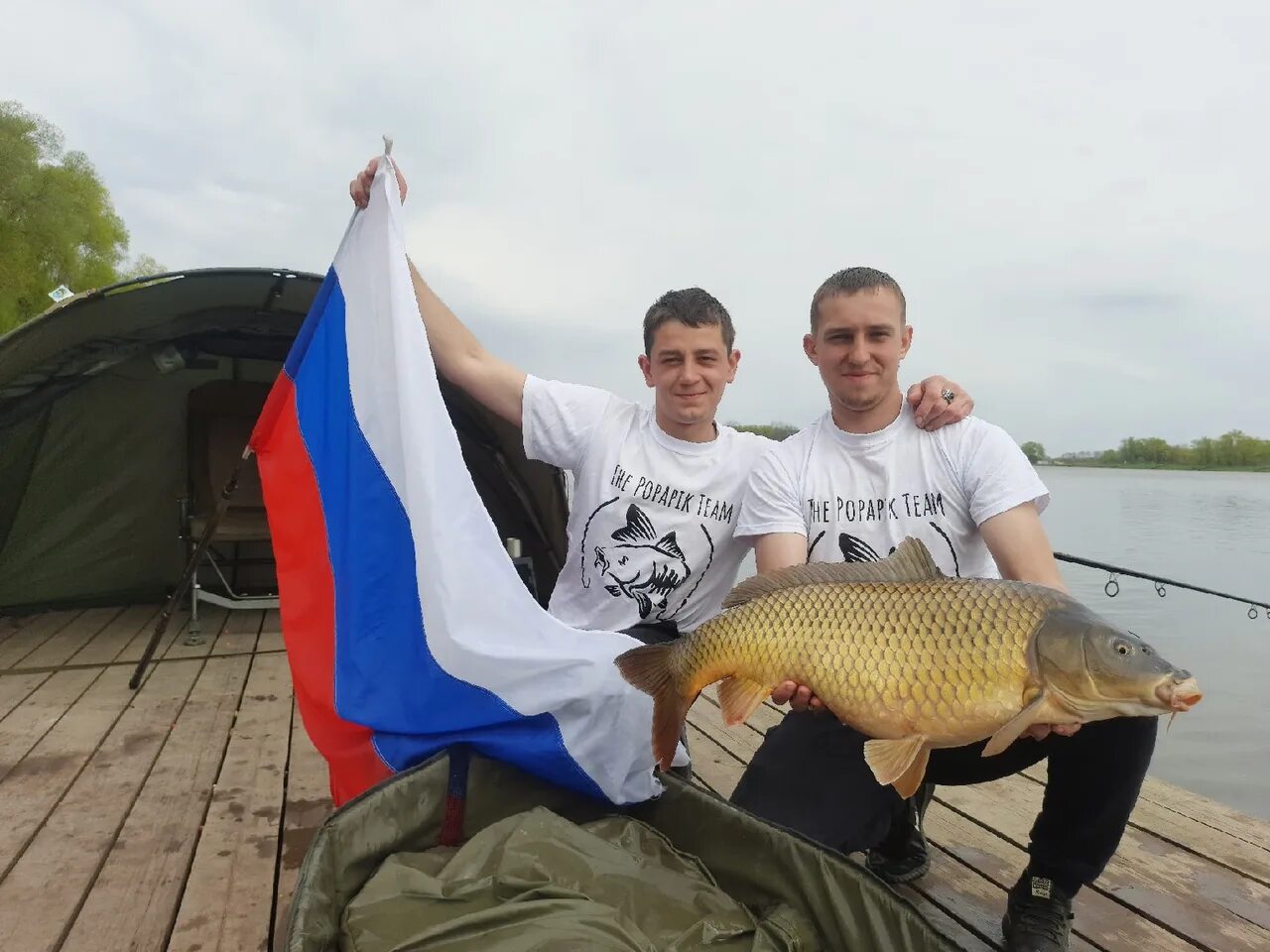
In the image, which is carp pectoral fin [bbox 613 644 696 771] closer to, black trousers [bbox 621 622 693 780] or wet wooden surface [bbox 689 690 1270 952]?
black trousers [bbox 621 622 693 780]

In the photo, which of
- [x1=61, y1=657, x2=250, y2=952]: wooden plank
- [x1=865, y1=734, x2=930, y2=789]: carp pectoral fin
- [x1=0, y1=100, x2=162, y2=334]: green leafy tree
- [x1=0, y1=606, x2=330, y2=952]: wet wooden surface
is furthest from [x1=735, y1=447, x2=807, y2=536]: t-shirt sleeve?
[x1=0, y1=100, x2=162, y2=334]: green leafy tree

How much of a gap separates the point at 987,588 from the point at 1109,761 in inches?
21.8

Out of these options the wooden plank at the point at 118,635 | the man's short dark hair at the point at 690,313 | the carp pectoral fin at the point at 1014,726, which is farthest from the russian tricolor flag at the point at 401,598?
the wooden plank at the point at 118,635

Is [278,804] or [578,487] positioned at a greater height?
[578,487]

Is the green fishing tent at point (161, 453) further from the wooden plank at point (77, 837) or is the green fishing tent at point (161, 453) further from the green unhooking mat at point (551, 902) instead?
the green unhooking mat at point (551, 902)

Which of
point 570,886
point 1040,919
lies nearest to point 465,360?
point 570,886

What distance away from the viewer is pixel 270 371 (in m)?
5.68

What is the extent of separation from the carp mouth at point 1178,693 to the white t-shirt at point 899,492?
0.68 metres

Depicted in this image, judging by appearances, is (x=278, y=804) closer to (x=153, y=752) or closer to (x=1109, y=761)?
(x=153, y=752)

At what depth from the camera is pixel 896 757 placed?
60.0 inches

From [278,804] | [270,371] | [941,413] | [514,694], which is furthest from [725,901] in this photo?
[270,371]

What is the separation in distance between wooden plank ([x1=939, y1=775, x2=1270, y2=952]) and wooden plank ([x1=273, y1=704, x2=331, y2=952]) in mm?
1924

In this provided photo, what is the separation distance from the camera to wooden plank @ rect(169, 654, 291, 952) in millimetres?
1791

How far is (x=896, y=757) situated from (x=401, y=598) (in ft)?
3.87
